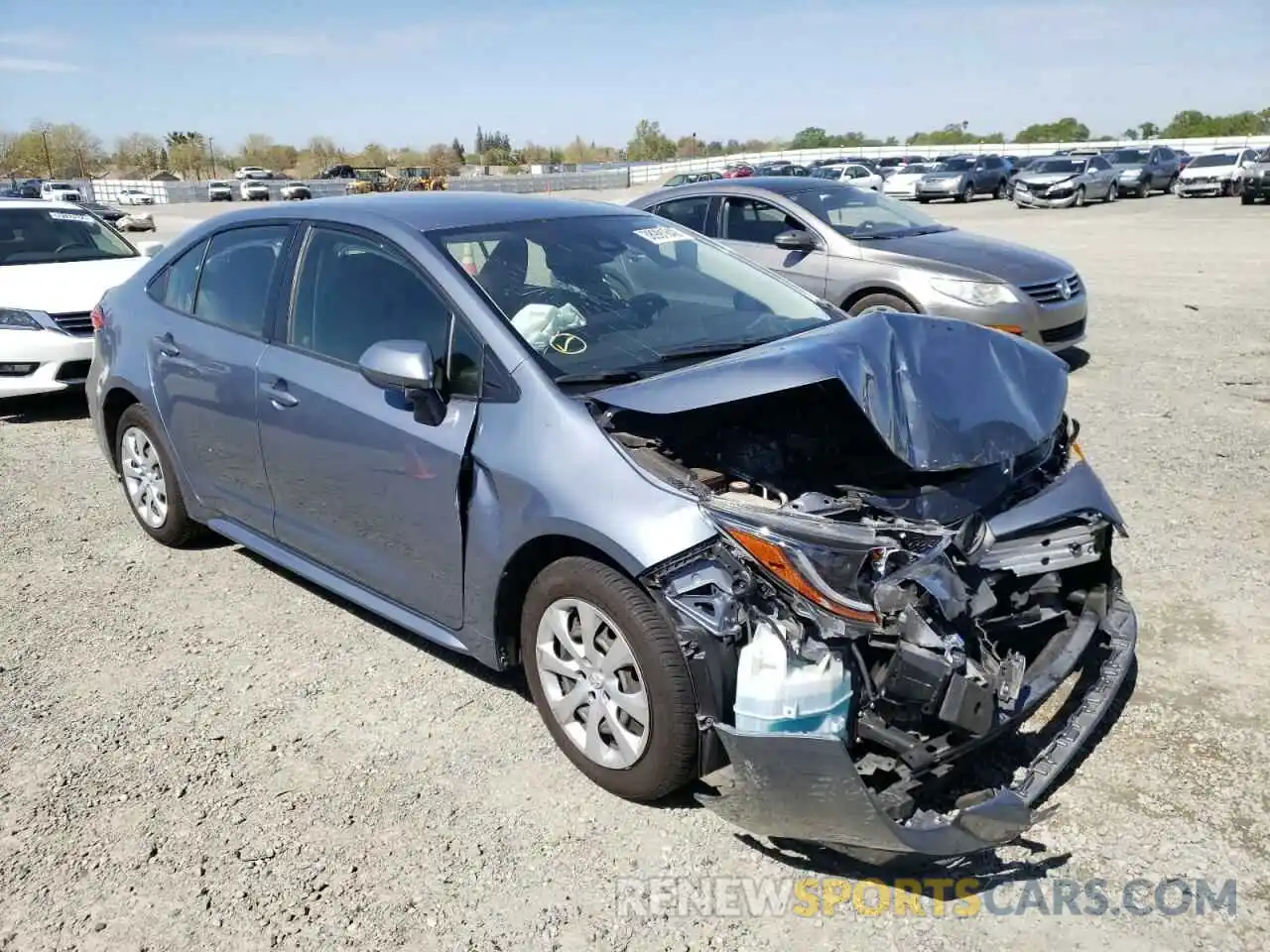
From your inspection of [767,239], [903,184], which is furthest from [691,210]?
[903,184]

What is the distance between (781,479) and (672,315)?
3.22 feet

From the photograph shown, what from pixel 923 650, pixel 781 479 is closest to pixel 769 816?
pixel 923 650

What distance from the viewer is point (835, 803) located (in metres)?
2.48

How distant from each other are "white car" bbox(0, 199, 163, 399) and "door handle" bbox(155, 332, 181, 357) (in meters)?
2.65

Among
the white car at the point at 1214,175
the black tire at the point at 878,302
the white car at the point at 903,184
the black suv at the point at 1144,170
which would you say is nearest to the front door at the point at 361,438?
the black tire at the point at 878,302

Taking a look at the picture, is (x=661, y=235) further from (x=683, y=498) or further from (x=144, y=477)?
(x=144, y=477)

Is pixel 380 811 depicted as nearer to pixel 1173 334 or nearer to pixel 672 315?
pixel 672 315

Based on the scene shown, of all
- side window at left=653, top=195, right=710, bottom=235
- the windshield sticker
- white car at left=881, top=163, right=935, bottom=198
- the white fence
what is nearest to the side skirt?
the windshield sticker

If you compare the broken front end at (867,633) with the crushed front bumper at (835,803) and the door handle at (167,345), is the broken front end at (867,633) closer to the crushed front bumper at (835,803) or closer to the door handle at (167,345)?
the crushed front bumper at (835,803)

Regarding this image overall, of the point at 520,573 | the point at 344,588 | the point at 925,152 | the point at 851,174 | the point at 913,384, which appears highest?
the point at 925,152

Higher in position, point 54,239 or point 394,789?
point 54,239

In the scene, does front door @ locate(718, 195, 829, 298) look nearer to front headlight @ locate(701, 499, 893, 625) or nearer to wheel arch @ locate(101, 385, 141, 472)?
wheel arch @ locate(101, 385, 141, 472)

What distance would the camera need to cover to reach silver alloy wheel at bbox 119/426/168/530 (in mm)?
5145

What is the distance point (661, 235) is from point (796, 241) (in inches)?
176
